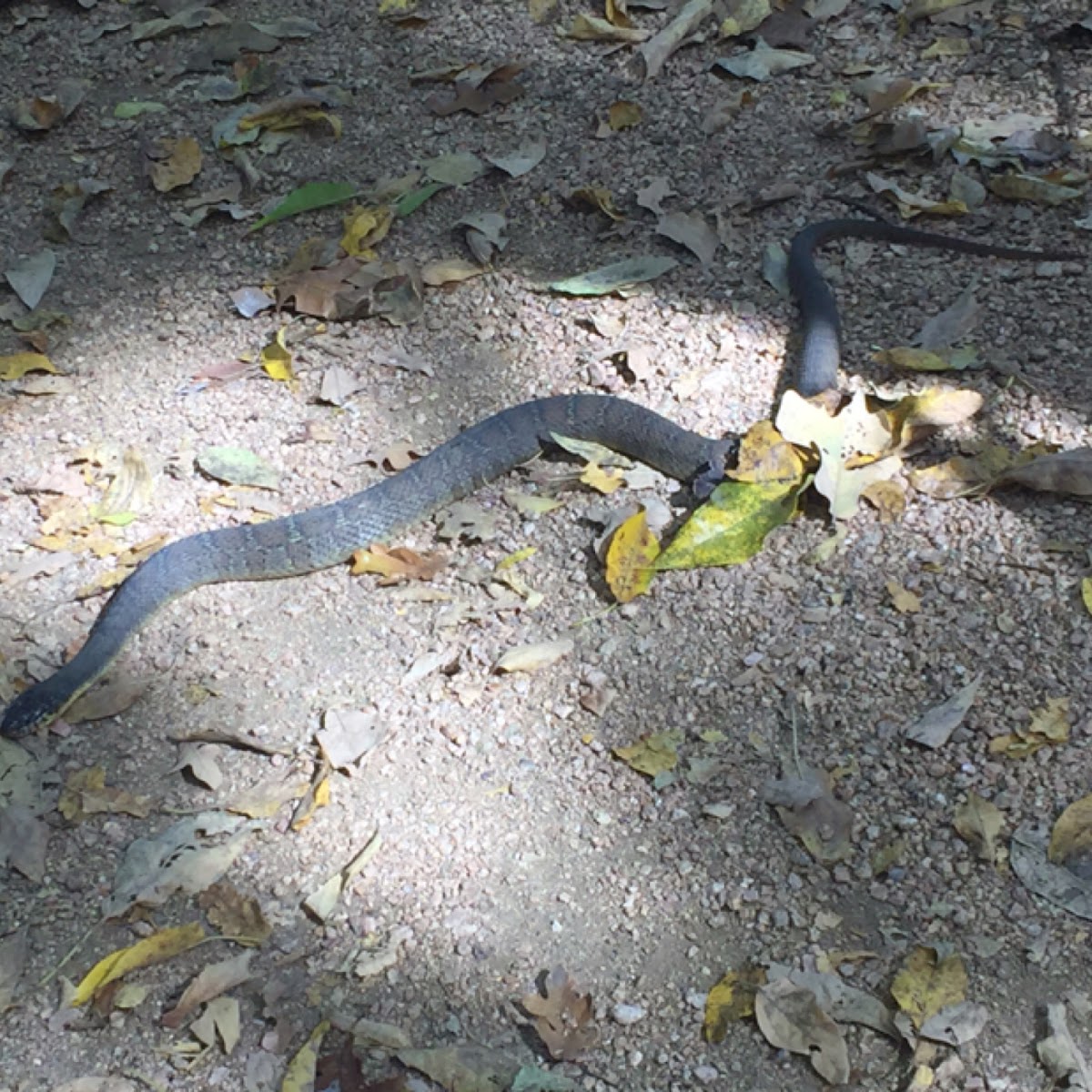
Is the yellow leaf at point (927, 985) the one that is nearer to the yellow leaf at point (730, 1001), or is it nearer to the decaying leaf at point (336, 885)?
the yellow leaf at point (730, 1001)

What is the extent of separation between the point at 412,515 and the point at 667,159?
71.8 inches

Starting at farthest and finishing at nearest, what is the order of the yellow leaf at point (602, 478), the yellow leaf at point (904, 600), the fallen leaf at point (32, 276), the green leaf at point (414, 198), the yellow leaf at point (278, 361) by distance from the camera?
the green leaf at point (414, 198) < the fallen leaf at point (32, 276) < the yellow leaf at point (278, 361) < the yellow leaf at point (602, 478) < the yellow leaf at point (904, 600)

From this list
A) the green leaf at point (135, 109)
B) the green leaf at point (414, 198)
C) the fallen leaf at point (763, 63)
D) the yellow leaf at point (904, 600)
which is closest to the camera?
the yellow leaf at point (904, 600)

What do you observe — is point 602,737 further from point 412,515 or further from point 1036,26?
point 1036,26

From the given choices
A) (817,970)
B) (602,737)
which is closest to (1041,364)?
(602,737)

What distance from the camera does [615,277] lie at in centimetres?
460

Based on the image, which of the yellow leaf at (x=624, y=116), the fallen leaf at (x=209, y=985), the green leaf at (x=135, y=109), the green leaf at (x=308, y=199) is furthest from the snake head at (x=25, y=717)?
the yellow leaf at (x=624, y=116)

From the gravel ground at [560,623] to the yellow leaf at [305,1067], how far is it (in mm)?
32

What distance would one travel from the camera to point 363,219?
15.8ft

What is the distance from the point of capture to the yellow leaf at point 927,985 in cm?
270

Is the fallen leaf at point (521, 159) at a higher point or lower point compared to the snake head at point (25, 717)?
higher

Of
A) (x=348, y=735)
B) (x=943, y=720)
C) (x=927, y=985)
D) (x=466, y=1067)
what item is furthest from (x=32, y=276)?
(x=927, y=985)

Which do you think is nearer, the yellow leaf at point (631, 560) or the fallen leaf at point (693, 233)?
the yellow leaf at point (631, 560)

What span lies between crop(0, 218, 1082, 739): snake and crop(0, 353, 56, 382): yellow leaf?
102 cm
